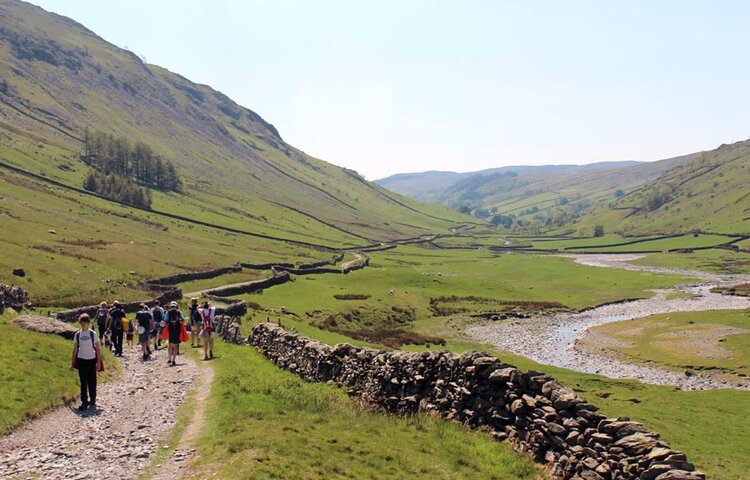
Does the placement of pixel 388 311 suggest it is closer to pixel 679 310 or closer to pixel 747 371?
pixel 747 371

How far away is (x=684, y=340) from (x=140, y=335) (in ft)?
228

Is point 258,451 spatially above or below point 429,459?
above

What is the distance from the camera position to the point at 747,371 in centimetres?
5622

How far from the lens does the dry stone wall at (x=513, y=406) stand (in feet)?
48.1

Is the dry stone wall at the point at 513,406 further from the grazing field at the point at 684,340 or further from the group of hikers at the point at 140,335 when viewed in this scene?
the grazing field at the point at 684,340

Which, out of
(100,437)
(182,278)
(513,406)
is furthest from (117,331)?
(182,278)

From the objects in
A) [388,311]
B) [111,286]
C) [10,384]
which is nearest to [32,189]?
[111,286]

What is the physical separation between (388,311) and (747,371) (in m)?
48.7

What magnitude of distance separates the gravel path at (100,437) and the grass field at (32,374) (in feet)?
1.95

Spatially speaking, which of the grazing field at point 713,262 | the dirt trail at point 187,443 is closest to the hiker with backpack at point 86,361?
the dirt trail at point 187,443

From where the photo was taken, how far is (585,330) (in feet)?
283

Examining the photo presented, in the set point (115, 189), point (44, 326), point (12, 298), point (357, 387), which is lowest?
point (357, 387)

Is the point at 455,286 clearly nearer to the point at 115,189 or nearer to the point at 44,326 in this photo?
the point at 44,326

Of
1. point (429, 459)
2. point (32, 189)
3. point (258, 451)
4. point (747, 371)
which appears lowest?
point (747, 371)
